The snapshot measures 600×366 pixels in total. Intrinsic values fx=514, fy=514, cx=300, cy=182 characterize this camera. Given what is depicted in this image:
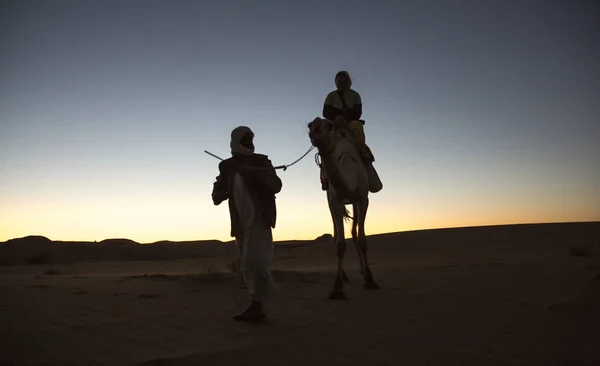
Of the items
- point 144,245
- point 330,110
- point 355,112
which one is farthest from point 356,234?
point 144,245

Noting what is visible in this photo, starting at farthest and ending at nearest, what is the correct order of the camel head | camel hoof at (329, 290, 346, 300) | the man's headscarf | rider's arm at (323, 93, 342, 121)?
1. rider's arm at (323, 93, 342, 121)
2. camel hoof at (329, 290, 346, 300)
3. the camel head
4. the man's headscarf

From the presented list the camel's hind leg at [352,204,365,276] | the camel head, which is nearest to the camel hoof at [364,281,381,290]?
the camel's hind leg at [352,204,365,276]

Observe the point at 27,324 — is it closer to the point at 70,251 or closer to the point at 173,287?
the point at 173,287

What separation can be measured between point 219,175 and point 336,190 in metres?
2.88

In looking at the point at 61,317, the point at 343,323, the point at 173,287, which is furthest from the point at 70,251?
the point at 343,323

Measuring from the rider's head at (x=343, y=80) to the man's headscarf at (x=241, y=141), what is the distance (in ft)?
13.8

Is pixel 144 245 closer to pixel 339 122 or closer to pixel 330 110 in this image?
pixel 330 110

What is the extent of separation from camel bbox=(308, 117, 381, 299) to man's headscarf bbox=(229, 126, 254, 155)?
1.58 meters

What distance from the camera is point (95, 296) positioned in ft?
25.0

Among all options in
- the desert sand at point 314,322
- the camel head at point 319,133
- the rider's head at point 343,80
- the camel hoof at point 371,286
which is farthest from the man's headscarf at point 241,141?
the rider's head at point 343,80

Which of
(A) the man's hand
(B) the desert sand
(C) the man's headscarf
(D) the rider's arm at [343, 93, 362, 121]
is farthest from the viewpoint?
(D) the rider's arm at [343, 93, 362, 121]

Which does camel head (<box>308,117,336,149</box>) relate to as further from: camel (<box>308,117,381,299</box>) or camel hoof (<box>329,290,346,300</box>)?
camel hoof (<box>329,290,346,300</box>)

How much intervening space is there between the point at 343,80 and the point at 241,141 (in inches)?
172

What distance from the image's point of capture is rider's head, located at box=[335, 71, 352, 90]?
10.2 meters
